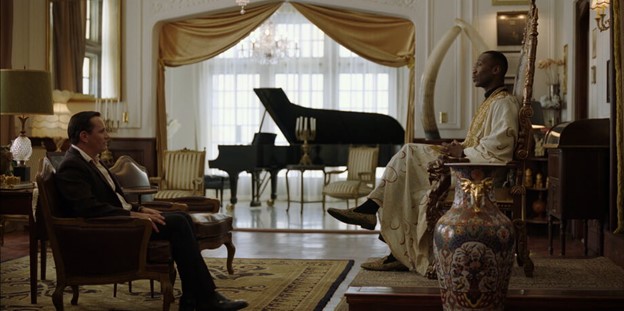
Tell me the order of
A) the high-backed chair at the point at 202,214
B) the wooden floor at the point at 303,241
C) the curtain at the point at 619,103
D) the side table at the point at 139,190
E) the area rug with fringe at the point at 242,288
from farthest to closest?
the wooden floor at the point at 303,241 → the side table at the point at 139,190 → the curtain at the point at 619,103 → the high-backed chair at the point at 202,214 → the area rug with fringe at the point at 242,288

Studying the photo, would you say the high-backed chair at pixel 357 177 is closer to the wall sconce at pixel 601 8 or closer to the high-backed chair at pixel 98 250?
the wall sconce at pixel 601 8

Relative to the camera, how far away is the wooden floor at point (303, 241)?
6.95 metres

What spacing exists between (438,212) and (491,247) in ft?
4.23

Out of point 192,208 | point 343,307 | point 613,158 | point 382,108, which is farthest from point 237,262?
point 382,108

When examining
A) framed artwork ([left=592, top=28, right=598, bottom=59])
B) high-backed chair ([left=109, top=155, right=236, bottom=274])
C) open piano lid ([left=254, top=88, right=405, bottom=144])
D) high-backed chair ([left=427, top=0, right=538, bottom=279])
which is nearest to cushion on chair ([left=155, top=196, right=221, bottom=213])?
high-backed chair ([left=109, top=155, right=236, bottom=274])

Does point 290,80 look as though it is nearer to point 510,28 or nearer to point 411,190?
point 510,28

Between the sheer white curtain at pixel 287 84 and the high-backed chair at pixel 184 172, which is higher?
the sheer white curtain at pixel 287 84

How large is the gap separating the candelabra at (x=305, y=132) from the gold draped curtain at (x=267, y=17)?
158 cm

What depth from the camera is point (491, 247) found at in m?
3.35

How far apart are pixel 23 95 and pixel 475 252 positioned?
12.9 feet

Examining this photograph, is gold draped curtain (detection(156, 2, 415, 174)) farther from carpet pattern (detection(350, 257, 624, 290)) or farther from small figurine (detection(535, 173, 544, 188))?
carpet pattern (detection(350, 257, 624, 290))

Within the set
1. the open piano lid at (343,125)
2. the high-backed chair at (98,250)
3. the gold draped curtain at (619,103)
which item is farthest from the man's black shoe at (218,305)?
the open piano lid at (343,125)

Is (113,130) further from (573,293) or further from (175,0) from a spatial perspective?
(573,293)

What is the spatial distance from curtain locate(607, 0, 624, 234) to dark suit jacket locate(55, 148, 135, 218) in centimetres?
327
